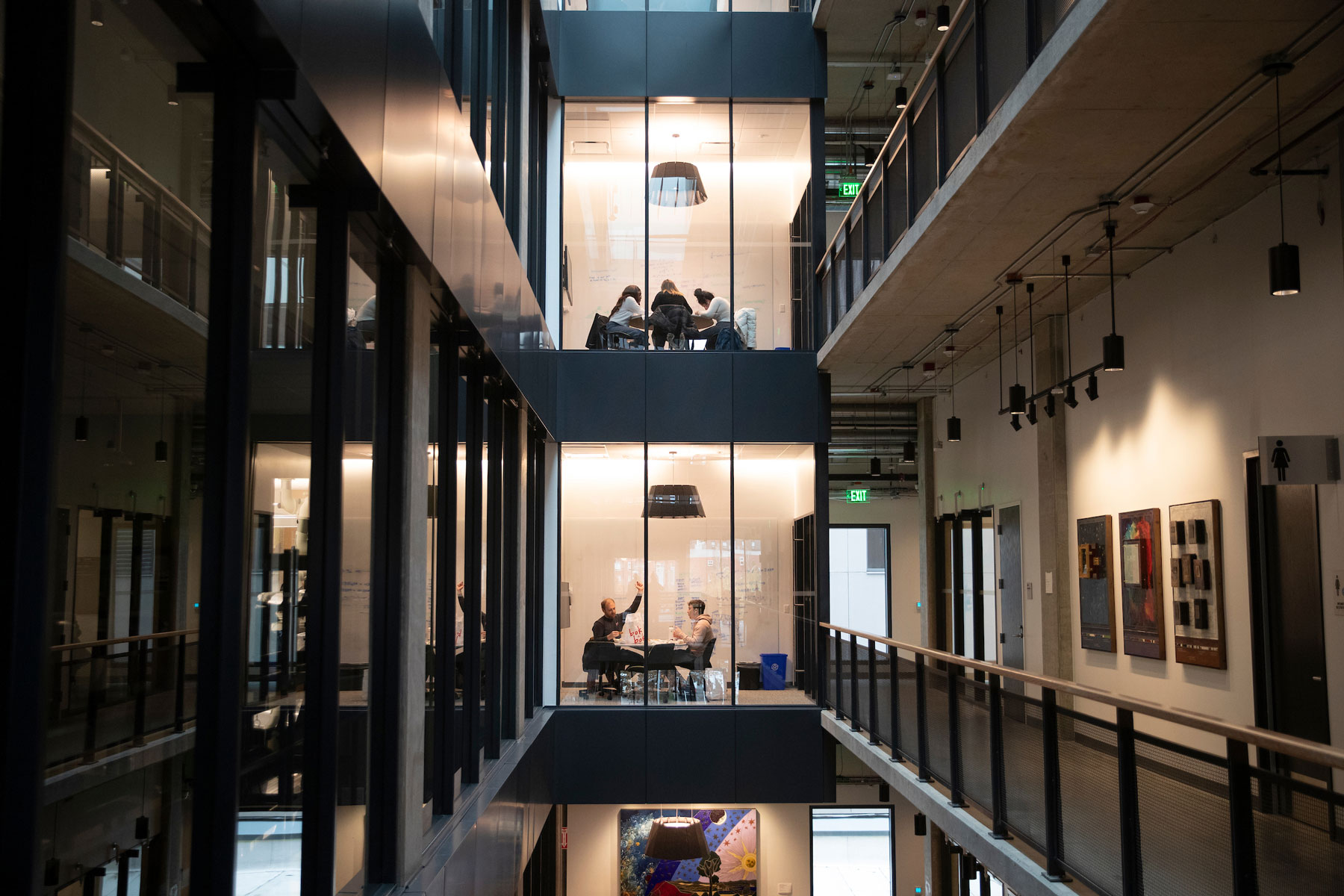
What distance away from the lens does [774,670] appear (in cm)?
1235

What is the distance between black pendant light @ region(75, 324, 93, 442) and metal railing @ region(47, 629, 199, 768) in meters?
0.41

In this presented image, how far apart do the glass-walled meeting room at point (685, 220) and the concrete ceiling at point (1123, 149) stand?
237cm

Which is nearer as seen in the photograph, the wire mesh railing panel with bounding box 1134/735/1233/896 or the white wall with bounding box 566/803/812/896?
the wire mesh railing panel with bounding box 1134/735/1233/896

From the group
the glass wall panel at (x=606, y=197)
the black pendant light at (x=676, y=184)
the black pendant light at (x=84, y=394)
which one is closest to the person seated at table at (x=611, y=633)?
the glass wall panel at (x=606, y=197)

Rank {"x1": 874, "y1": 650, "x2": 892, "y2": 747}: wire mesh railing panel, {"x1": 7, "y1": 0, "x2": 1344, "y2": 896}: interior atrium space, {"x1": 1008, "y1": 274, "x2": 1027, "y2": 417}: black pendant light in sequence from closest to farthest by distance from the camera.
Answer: {"x1": 7, "y1": 0, "x2": 1344, "y2": 896}: interior atrium space, {"x1": 874, "y1": 650, "x2": 892, "y2": 747}: wire mesh railing panel, {"x1": 1008, "y1": 274, "x2": 1027, "y2": 417}: black pendant light

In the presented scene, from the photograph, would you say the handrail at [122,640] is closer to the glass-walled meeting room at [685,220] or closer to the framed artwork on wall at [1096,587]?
the framed artwork on wall at [1096,587]

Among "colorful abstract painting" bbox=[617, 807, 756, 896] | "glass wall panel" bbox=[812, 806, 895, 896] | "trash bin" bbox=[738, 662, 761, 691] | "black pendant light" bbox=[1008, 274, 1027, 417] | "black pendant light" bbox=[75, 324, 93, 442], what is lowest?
"glass wall panel" bbox=[812, 806, 895, 896]

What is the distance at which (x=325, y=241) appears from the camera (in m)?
3.95

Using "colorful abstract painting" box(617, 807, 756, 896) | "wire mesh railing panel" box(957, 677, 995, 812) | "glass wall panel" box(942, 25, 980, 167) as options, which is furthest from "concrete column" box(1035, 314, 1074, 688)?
"wire mesh railing panel" box(957, 677, 995, 812)

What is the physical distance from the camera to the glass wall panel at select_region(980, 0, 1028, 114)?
5.81 meters

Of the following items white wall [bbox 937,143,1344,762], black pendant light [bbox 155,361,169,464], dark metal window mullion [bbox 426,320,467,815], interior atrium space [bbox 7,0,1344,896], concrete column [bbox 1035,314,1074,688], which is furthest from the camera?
concrete column [bbox 1035,314,1074,688]

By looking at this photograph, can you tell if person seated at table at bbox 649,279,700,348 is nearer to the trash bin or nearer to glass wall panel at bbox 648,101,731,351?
glass wall panel at bbox 648,101,731,351

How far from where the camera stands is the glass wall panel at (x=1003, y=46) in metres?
5.81

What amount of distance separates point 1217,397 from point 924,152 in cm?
307
